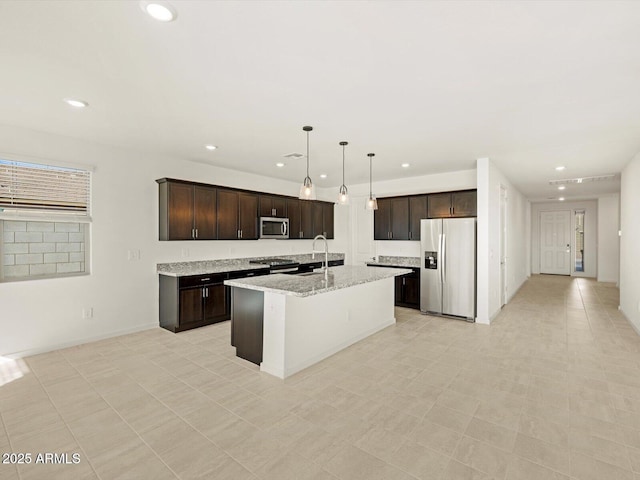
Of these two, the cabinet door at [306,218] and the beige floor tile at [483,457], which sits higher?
the cabinet door at [306,218]

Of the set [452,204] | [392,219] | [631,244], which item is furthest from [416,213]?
[631,244]

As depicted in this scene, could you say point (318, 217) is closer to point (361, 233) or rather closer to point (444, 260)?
point (361, 233)

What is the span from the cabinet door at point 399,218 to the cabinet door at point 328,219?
1523mm

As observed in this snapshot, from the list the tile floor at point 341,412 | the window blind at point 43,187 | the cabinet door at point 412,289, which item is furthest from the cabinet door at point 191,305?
the cabinet door at point 412,289

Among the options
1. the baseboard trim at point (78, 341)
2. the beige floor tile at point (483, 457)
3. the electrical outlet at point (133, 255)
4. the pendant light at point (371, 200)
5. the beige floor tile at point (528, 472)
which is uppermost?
the pendant light at point (371, 200)

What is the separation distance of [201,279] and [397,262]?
13.0 ft

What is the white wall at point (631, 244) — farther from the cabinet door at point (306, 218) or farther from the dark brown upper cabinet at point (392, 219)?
the cabinet door at point (306, 218)

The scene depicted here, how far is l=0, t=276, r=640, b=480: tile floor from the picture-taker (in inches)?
75.9

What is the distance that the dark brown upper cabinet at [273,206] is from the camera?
5.97 meters

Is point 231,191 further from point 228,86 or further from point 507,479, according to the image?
point 507,479

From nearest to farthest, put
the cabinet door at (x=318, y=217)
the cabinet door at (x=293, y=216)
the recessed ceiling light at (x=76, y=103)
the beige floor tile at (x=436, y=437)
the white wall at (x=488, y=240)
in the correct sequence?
the beige floor tile at (x=436, y=437)
the recessed ceiling light at (x=76, y=103)
the white wall at (x=488, y=240)
the cabinet door at (x=293, y=216)
the cabinet door at (x=318, y=217)

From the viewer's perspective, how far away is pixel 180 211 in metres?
4.75

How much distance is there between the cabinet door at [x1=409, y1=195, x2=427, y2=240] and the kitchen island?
2.50 metres

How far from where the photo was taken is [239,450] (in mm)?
2057
